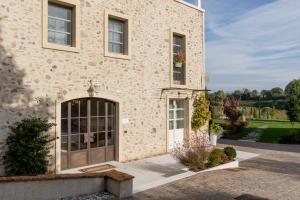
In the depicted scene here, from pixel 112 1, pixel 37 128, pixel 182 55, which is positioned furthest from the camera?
pixel 182 55

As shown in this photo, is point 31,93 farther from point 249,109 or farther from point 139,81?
point 249,109

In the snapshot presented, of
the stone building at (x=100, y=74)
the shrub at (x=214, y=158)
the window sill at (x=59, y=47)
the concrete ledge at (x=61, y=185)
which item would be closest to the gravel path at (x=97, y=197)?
the concrete ledge at (x=61, y=185)

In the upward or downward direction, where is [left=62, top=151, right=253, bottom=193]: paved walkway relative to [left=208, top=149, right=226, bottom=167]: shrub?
downward

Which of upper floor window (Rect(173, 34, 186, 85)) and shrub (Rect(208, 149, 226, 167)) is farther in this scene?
upper floor window (Rect(173, 34, 186, 85))

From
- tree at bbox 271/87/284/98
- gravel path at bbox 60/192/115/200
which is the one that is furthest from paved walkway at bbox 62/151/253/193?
tree at bbox 271/87/284/98

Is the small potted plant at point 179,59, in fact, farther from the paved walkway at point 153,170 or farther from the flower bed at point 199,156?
the flower bed at point 199,156

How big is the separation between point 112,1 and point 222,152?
717 cm

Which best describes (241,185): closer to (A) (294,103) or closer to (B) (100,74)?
(B) (100,74)

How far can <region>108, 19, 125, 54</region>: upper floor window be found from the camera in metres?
11.6

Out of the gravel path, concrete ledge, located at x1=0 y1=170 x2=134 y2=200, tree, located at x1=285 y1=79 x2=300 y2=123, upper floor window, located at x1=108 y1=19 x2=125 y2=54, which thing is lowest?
the gravel path

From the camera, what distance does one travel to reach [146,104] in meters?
12.7

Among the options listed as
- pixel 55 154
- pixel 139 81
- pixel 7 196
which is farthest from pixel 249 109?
pixel 7 196

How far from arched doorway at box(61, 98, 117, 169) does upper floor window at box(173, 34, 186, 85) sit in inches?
165

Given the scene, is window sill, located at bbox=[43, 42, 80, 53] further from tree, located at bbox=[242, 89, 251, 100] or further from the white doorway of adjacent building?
tree, located at bbox=[242, 89, 251, 100]
